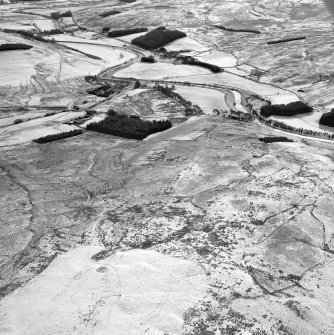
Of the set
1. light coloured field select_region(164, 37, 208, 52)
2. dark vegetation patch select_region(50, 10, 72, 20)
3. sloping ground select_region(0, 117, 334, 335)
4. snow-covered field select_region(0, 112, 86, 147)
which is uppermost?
sloping ground select_region(0, 117, 334, 335)

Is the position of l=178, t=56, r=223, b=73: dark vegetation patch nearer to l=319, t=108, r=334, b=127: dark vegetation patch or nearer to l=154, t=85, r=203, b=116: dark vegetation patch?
l=154, t=85, r=203, b=116: dark vegetation patch

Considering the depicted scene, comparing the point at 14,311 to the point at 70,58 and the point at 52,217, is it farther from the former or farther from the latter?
the point at 70,58

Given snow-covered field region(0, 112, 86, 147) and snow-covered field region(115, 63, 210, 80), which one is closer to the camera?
snow-covered field region(0, 112, 86, 147)

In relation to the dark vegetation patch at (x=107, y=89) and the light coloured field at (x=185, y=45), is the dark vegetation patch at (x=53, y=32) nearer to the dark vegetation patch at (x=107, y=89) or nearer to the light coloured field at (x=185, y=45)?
the light coloured field at (x=185, y=45)

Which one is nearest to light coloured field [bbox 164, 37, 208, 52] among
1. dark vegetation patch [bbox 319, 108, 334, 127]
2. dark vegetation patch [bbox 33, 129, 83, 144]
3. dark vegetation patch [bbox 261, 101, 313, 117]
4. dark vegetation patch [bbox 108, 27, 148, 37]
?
dark vegetation patch [bbox 108, 27, 148, 37]

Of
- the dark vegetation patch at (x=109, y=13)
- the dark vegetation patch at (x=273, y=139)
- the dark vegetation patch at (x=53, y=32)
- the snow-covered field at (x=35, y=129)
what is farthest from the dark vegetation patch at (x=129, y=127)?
the dark vegetation patch at (x=109, y=13)

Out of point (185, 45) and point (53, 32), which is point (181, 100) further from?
point (53, 32)


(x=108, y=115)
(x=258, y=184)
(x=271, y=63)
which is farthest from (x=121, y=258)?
(x=271, y=63)

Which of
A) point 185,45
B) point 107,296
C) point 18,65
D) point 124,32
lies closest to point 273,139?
point 107,296
